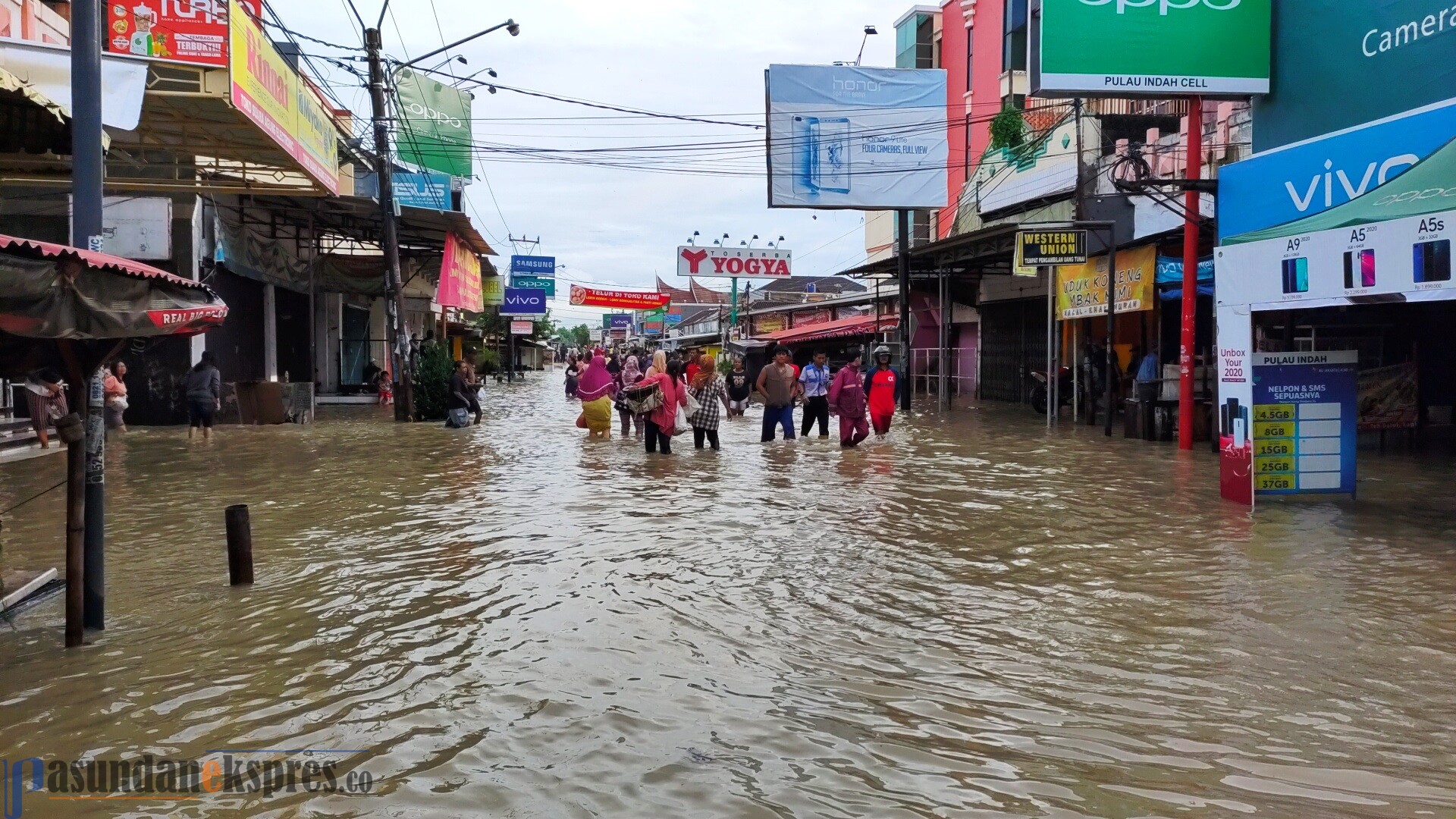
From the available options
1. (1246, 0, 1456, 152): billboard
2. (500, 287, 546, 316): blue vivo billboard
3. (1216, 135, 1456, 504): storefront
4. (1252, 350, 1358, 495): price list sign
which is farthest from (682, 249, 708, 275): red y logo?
(1252, 350, 1358, 495): price list sign

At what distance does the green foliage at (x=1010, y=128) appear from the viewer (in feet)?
99.6

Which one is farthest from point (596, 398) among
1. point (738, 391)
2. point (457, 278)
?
point (457, 278)

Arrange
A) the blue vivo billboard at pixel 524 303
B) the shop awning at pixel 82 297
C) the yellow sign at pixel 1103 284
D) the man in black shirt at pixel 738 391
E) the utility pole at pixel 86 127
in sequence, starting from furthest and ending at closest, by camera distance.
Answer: the blue vivo billboard at pixel 524 303 < the man in black shirt at pixel 738 391 < the yellow sign at pixel 1103 284 < the utility pole at pixel 86 127 < the shop awning at pixel 82 297

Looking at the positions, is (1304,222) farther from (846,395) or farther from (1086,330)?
(1086,330)

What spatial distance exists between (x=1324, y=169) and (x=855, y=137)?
17.3 meters

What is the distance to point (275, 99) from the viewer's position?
48.0ft

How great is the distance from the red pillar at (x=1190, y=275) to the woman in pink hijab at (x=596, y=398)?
9172 millimetres

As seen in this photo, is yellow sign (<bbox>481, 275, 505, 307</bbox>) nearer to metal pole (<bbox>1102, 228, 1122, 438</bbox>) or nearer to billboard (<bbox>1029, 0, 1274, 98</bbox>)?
metal pole (<bbox>1102, 228, 1122, 438</bbox>)

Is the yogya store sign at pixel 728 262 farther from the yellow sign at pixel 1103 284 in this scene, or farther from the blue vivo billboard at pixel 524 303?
the yellow sign at pixel 1103 284

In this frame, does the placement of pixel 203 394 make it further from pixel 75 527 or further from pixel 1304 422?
pixel 1304 422

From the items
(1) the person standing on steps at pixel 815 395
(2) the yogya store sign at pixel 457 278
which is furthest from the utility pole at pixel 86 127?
(2) the yogya store sign at pixel 457 278

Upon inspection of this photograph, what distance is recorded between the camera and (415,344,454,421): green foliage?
2469 cm

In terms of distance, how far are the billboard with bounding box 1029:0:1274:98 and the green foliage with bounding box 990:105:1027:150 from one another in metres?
14.9

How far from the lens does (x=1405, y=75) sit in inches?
525
